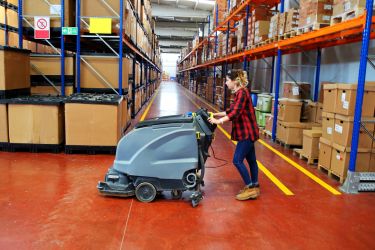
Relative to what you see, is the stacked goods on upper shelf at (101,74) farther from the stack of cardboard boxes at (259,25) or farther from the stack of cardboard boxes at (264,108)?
the stack of cardboard boxes at (264,108)

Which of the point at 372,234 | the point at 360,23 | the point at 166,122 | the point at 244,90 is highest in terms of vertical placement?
the point at 360,23

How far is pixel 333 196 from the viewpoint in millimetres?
4609

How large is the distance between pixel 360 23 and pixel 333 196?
237 centimetres

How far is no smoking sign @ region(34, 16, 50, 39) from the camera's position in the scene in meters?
6.90

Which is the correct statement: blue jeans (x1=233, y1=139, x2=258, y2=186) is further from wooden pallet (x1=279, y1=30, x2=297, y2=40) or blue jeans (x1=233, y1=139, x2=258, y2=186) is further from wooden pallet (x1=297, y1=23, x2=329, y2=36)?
wooden pallet (x1=279, y1=30, x2=297, y2=40)

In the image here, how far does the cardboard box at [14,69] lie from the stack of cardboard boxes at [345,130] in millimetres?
5796

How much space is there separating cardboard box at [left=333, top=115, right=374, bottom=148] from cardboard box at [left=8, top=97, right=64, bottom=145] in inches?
189

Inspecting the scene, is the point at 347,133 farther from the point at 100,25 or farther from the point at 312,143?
the point at 100,25

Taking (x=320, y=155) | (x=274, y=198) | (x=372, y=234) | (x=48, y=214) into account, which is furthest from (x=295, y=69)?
(x=48, y=214)

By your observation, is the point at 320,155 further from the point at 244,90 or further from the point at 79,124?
the point at 79,124

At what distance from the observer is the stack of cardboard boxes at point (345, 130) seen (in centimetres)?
Answer: 503

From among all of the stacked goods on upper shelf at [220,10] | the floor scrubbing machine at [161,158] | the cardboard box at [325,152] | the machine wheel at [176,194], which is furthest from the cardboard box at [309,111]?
the stacked goods on upper shelf at [220,10]

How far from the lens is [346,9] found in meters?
5.09

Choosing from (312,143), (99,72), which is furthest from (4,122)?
(312,143)
